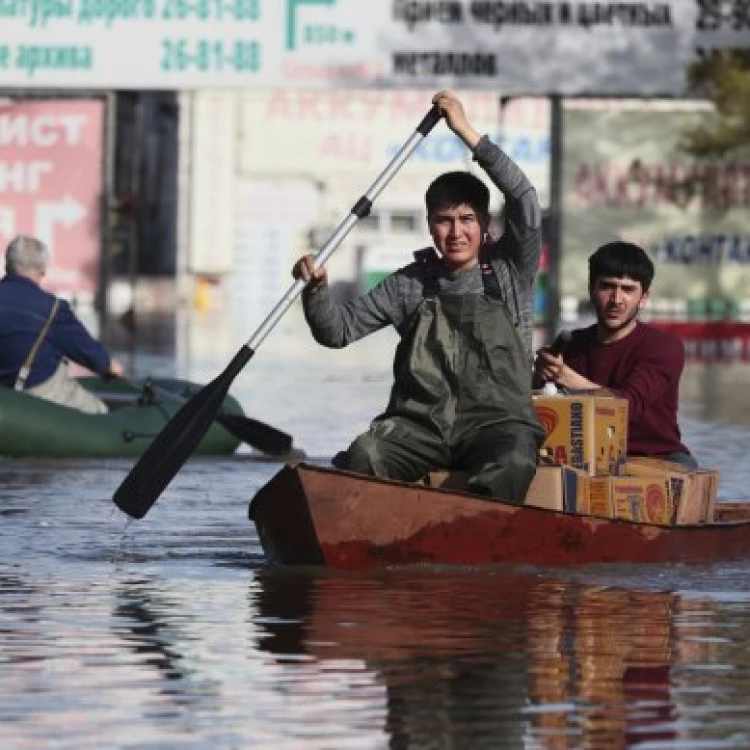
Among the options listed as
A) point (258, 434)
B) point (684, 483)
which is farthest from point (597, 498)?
point (258, 434)

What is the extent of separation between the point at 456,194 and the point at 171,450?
204 cm

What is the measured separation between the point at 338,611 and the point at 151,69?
1014 inches

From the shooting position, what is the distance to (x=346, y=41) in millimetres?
36844

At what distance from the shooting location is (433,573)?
41.8 ft

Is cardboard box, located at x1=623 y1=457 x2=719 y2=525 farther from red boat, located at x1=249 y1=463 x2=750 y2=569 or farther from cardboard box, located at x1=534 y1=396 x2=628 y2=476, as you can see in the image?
red boat, located at x1=249 y1=463 x2=750 y2=569

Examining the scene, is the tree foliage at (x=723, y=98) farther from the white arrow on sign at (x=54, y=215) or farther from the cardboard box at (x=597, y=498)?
the cardboard box at (x=597, y=498)

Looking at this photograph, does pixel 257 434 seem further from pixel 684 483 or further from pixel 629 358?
pixel 684 483

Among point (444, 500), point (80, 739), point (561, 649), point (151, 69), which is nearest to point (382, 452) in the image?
point (444, 500)

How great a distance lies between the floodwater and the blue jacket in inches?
167

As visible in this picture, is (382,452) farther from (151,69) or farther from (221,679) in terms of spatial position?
(151,69)

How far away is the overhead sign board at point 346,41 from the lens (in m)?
36.7

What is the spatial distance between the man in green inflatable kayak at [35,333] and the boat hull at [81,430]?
0.60ft

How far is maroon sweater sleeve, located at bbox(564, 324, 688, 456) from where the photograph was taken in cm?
1370

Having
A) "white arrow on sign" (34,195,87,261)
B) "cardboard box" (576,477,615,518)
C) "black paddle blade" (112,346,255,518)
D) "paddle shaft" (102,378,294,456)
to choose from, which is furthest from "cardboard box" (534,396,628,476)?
"white arrow on sign" (34,195,87,261)
